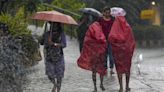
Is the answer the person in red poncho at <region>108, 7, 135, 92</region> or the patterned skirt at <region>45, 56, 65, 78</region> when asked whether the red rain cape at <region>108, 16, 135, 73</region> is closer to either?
the person in red poncho at <region>108, 7, 135, 92</region>

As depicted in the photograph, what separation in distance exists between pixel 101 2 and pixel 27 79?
1804 cm

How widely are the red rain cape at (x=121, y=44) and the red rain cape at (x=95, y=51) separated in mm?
270

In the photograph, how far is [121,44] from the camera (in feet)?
33.5

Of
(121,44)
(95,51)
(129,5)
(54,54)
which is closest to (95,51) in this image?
(95,51)

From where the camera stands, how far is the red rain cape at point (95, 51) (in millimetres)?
10498

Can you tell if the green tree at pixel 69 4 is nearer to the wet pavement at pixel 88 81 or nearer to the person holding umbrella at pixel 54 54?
the wet pavement at pixel 88 81

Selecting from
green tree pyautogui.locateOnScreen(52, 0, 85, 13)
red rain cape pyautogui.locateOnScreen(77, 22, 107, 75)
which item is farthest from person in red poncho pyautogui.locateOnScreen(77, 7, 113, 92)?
green tree pyautogui.locateOnScreen(52, 0, 85, 13)

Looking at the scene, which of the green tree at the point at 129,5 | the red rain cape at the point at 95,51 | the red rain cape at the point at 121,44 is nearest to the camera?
the red rain cape at the point at 121,44

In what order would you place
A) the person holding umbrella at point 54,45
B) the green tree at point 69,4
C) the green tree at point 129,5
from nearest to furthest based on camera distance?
the person holding umbrella at point 54,45 < the green tree at point 129,5 < the green tree at point 69,4

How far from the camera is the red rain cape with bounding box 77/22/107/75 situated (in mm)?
10498

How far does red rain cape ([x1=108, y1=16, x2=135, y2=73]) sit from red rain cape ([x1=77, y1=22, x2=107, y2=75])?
27 cm

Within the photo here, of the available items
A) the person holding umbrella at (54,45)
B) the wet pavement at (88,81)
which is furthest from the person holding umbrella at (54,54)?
the wet pavement at (88,81)

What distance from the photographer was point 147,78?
516 inches

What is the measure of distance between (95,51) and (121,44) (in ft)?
1.95
